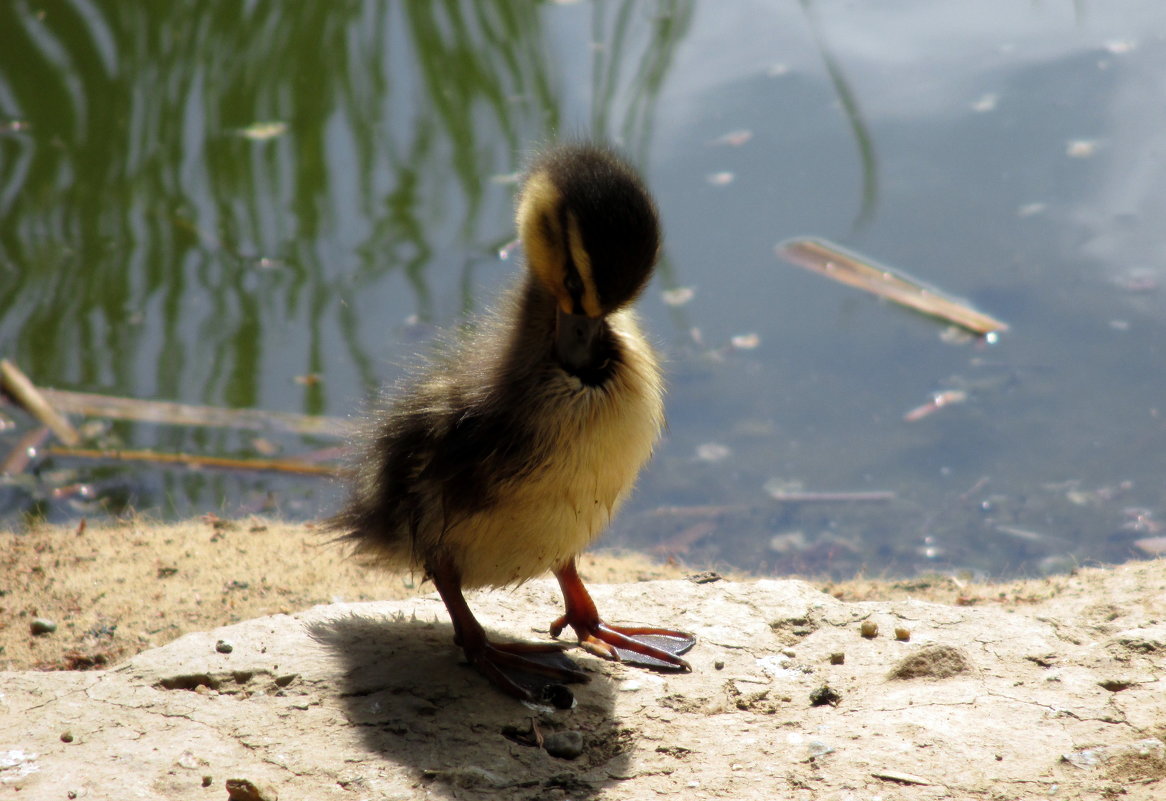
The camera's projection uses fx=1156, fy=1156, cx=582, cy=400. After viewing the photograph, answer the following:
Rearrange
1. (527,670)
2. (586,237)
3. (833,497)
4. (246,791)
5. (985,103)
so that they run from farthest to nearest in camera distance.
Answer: (985,103) < (833,497) < (527,670) < (586,237) < (246,791)

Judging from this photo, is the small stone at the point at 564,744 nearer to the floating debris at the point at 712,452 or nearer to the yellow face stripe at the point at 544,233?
the yellow face stripe at the point at 544,233

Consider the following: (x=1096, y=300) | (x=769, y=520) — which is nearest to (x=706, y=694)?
(x=769, y=520)

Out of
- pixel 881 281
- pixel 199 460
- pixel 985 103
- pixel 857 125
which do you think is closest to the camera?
pixel 199 460

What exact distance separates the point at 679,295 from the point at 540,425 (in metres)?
4.76

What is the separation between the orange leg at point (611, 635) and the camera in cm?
418

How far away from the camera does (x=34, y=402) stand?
7930 mm

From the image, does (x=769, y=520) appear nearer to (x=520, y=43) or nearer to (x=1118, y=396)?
(x=1118, y=396)

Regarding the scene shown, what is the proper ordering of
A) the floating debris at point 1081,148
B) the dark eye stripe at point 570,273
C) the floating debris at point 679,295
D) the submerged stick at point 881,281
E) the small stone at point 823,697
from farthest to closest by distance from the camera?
the floating debris at point 1081,148
the floating debris at point 679,295
the submerged stick at point 881,281
the small stone at point 823,697
the dark eye stripe at point 570,273

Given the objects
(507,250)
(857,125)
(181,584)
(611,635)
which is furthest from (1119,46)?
(181,584)

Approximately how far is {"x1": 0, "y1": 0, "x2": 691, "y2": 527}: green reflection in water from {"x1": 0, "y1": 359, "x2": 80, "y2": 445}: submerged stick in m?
0.27

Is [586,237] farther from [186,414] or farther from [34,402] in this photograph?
[34,402]

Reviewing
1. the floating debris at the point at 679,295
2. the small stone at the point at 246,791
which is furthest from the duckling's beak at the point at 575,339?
the floating debris at the point at 679,295

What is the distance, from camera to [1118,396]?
7199 millimetres

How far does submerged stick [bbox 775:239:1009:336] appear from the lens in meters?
7.79
